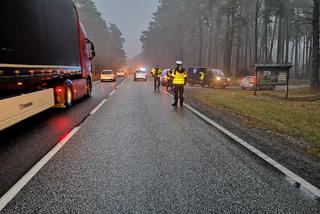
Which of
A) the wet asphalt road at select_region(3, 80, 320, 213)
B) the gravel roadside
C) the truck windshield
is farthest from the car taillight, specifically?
the gravel roadside

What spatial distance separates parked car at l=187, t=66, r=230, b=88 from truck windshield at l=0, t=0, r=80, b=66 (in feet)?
60.6

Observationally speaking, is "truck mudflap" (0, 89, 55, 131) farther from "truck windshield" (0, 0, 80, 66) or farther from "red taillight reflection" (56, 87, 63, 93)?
"red taillight reflection" (56, 87, 63, 93)

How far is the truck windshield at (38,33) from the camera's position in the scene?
7.41m

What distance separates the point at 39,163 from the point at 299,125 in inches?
294

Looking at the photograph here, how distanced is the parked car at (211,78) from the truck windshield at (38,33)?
1846 centimetres

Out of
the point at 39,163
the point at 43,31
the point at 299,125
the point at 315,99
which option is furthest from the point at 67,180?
the point at 315,99

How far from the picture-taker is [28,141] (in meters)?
7.52

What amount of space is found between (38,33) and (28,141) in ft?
11.7

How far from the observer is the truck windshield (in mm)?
7406

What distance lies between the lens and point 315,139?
7.91 meters

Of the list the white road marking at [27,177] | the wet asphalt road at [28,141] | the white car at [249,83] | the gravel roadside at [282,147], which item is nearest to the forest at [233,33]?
the white car at [249,83]

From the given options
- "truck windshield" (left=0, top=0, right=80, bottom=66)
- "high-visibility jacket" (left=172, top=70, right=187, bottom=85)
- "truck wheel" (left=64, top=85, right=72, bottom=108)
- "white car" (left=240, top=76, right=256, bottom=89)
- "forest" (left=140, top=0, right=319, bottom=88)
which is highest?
"forest" (left=140, top=0, right=319, bottom=88)

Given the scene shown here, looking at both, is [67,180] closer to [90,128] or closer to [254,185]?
[254,185]

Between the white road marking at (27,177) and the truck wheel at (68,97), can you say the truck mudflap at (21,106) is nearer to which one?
the white road marking at (27,177)
